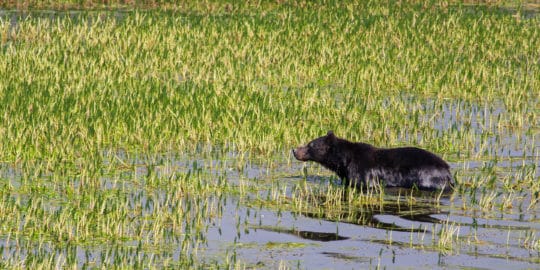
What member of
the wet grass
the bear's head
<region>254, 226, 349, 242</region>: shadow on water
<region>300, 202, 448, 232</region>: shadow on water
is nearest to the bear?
the bear's head

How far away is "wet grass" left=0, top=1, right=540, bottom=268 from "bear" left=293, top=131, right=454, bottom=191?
202 millimetres

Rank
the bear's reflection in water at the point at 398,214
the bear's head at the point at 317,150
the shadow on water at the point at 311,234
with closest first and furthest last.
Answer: the shadow on water at the point at 311,234, the bear's reflection in water at the point at 398,214, the bear's head at the point at 317,150

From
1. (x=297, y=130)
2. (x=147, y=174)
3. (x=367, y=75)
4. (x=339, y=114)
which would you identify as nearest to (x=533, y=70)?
(x=367, y=75)

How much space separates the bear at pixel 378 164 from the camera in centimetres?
1212

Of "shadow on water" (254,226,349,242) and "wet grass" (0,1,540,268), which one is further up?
"wet grass" (0,1,540,268)

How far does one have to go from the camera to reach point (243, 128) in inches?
587

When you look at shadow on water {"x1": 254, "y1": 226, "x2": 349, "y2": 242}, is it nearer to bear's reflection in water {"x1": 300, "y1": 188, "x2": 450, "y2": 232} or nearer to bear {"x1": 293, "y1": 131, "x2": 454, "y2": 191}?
bear's reflection in water {"x1": 300, "y1": 188, "x2": 450, "y2": 232}

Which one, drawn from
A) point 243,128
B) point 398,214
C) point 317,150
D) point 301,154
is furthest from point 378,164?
point 243,128

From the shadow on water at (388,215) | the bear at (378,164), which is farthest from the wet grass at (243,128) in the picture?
the bear at (378,164)

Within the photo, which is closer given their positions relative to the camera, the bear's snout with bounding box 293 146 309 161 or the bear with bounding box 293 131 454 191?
the bear with bounding box 293 131 454 191

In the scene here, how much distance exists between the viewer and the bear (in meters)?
12.1

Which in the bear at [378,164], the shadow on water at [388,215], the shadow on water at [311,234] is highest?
the bear at [378,164]

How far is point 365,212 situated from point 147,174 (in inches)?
109

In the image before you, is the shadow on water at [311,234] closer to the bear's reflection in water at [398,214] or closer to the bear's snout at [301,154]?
the bear's reflection in water at [398,214]
